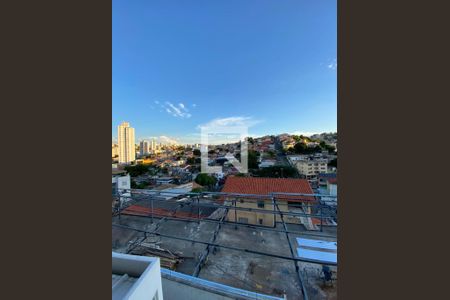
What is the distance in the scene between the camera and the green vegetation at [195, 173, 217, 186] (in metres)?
20.9

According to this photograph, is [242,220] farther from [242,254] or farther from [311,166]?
[311,166]

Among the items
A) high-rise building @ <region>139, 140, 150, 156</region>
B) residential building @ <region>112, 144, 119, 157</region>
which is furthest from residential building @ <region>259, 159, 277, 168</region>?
high-rise building @ <region>139, 140, 150, 156</region>

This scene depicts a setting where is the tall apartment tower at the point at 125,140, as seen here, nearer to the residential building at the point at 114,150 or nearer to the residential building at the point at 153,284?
the residential building at the point at 114,150

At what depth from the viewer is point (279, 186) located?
24.4 ft

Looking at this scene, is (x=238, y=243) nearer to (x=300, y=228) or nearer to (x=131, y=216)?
(x=300, y=228)

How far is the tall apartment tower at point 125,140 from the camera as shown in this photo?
19984 millimetres

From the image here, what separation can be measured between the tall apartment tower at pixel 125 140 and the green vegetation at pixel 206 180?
29.0 feet

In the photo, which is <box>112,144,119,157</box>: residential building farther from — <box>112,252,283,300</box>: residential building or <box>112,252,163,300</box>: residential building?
<box>112,252,163,300</box>: residential building

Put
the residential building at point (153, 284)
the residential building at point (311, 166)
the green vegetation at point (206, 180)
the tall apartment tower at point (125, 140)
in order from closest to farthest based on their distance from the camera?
the residential building at point (153, 284), the tall apartment tower at point (125, 140), the green vegetation at point (206, 180), the residential building at point (311, 166)

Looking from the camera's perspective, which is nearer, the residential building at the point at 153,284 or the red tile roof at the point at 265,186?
the residential building at the point at 153,284

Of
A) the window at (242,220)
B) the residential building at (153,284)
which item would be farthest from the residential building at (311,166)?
the residential building at (153,284)

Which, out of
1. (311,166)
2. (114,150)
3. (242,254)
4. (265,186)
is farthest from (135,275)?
(311,166)

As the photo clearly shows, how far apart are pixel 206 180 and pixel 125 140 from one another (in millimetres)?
10319

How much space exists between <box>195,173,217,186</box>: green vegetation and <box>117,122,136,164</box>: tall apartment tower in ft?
29.0
